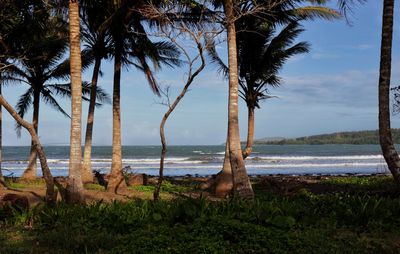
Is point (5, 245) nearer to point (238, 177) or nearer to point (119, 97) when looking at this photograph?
point (238, 177)

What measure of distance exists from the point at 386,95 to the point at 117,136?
26.9 feet

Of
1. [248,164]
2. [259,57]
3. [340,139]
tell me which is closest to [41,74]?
[259,57]

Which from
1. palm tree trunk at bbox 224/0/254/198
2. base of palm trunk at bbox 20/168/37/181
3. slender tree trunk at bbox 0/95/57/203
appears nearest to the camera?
slender tree trunk at bbox 0/95/57/203

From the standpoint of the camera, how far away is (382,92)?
29.7 feet

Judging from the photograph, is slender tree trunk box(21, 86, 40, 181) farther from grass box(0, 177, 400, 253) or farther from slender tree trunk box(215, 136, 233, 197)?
Result: grass box(0, 177, 400, 253)

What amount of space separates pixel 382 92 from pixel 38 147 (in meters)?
6.69

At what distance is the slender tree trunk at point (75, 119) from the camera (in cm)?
960

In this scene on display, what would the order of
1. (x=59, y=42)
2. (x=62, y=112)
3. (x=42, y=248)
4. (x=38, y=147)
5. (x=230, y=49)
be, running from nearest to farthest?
1. (x=42, y=248)
2. (x=38, y=147)
3. (x=230, y=49)
4. (x=59, y=42)
5. (x=62, y=112)

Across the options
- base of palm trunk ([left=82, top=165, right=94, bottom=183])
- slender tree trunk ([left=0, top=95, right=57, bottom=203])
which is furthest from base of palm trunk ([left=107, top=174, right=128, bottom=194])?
slender tree trunk ([left=0, top=95, right=57, bottom=203])

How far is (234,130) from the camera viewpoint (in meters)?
10.6

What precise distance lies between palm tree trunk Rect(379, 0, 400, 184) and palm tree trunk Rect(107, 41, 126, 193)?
789 centimetres

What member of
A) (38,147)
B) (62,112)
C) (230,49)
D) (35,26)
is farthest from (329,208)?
(62,112)

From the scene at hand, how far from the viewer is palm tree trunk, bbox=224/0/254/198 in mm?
10328

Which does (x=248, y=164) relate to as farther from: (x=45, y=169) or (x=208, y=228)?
(x=208, y=228)
